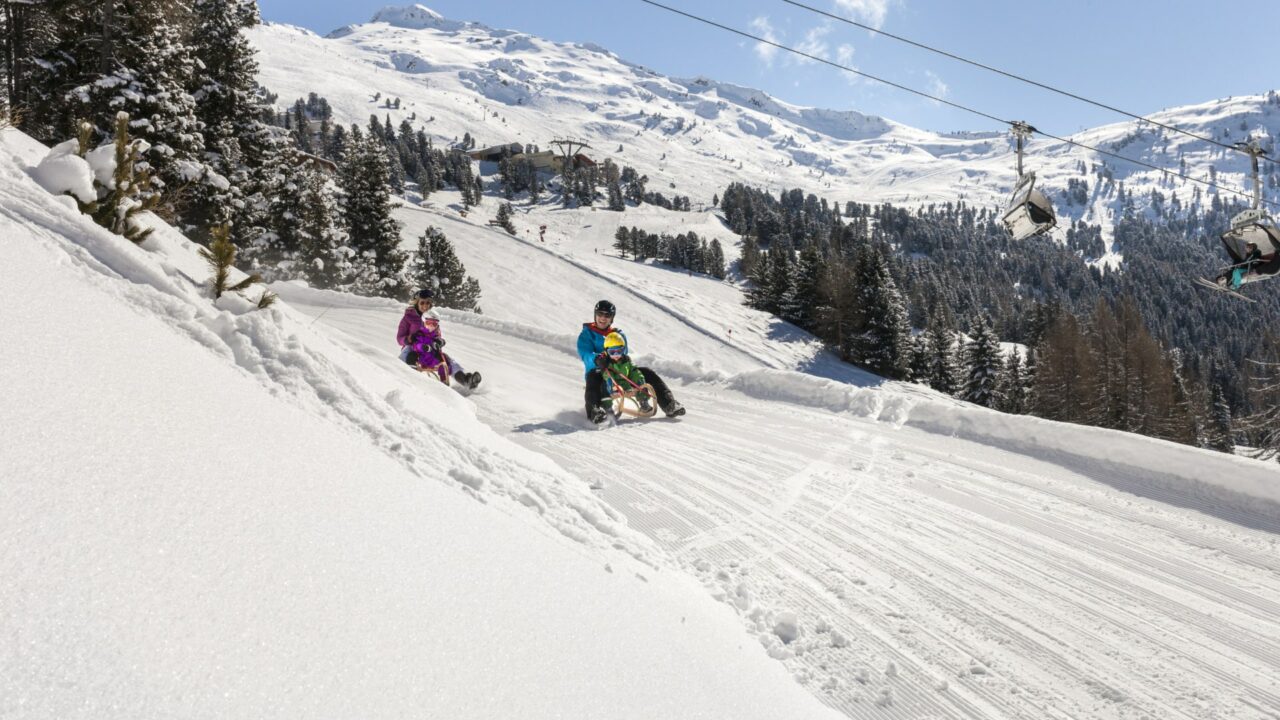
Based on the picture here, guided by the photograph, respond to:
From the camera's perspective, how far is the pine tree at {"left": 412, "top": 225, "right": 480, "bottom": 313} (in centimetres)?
3369

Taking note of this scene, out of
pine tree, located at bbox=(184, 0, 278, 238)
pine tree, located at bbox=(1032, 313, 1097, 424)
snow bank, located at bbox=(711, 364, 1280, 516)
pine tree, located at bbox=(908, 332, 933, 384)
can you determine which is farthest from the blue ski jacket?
pine tree, located at bbox=(1032, 313, 1097, 424)

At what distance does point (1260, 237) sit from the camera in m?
8.93

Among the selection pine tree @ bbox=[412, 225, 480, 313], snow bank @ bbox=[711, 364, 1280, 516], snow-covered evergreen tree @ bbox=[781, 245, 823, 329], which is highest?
snow-covered evergreen tree @ bbox=[781, 245, 823, 329]

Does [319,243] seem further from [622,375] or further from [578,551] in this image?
[578,551]

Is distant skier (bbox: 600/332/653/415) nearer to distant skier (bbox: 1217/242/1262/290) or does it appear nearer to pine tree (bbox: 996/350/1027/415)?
distant skier (bbox: 1217/242/1262/290)

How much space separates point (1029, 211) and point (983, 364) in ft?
125

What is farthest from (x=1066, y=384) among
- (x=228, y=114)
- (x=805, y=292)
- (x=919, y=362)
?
(x=228, y=114)

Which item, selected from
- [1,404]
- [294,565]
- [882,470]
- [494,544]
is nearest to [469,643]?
[294,565]

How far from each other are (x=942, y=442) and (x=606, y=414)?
4097 mm

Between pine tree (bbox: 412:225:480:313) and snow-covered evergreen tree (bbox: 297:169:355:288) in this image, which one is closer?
snow-covered evergreen tree (bbox: 297:169:355:288)

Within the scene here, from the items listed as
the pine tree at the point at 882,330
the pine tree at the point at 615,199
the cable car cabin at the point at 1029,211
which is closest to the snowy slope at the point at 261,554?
the cable car cabin at the point at 1029,211

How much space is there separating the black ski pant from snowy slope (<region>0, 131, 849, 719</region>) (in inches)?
177

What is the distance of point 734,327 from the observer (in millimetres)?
41906

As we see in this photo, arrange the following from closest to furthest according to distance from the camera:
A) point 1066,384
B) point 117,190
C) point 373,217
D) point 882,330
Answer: point 117,190
point 373,217
point 882,330
point 1066,384
